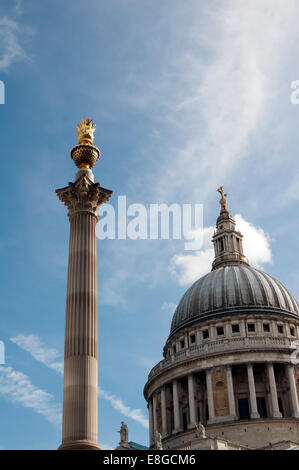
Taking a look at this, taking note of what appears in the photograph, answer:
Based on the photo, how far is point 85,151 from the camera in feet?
112

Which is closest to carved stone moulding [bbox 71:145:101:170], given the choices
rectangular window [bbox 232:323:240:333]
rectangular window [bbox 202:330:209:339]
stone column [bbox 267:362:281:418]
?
stone column [bbox 267:362:281:418]

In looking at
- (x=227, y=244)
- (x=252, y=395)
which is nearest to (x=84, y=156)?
(x=252, y=395)

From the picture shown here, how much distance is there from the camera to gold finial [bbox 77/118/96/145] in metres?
34.5

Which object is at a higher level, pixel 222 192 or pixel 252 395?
pixel 222 192

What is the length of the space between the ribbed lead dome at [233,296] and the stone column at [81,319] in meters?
52.1

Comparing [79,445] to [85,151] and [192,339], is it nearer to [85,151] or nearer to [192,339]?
[85,151]

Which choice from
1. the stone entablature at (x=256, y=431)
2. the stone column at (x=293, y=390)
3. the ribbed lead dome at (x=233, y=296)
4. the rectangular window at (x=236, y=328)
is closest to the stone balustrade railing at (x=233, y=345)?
the stone column at (x=293, y=390)

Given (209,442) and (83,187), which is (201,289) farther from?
(83,187)

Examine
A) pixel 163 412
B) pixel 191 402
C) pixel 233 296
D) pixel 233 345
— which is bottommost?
pixel 163 412

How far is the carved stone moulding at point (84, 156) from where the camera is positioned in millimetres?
34031

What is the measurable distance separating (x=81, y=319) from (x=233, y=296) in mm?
57042

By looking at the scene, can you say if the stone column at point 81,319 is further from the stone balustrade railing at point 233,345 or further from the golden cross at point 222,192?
the golden cross at point 222,192
